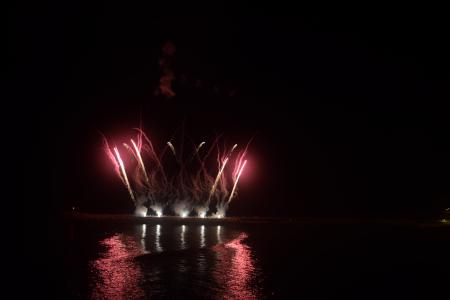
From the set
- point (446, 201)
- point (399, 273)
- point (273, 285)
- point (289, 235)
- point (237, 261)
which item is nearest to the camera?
point (273, 285)

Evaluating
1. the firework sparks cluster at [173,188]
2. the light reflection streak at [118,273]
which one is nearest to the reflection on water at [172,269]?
the light reflection streak at [118,273]

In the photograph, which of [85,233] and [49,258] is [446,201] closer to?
[85,233]

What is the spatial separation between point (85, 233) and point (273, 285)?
8319 millimetres

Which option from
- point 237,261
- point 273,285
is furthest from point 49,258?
point 273,285

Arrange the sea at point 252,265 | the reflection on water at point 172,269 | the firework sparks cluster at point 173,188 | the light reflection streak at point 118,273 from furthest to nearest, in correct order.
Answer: the firework sparks cluster at point 173,188, the sea at point 252,265, the reflection on water at point 172,269, the light reflection streak at point 118,273

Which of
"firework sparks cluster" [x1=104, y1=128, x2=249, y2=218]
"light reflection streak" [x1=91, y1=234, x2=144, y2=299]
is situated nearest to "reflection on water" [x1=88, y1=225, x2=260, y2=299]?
"light reflection streak" [x1=91, y1=234, x2=144, y2=299]

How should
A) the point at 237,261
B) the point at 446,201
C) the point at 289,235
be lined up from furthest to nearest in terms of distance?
the point at 446,201, the point at 289,235, the point at 237,261

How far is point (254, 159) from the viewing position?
2755 cm

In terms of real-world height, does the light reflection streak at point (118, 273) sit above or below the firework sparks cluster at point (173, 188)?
below

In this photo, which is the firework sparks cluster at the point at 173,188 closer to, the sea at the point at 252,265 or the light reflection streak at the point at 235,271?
the sea at the point at 252,265

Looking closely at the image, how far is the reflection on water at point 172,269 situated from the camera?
259 inches

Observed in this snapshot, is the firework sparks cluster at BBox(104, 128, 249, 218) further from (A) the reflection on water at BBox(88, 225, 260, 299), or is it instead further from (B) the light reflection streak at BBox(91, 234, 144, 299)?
(B) the light reflection streak at BBox(91, 234, 144, 299)

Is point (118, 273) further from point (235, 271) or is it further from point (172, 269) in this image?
point (235, 271)

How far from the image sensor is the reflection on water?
21.5 feet
